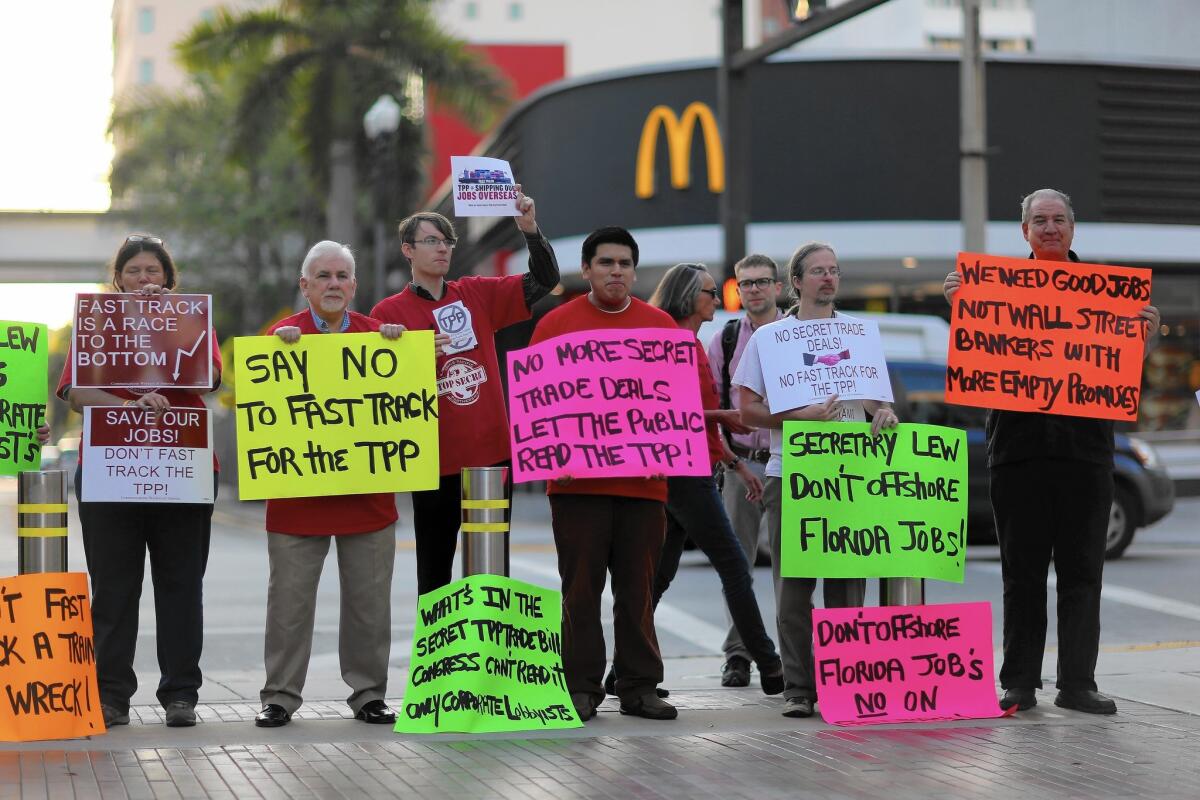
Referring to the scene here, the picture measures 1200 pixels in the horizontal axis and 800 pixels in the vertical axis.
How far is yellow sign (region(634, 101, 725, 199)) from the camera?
25.2m

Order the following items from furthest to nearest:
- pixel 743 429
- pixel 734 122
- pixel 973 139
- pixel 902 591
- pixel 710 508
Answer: pixel 973 139
pixel 734 122
pixel 743 429
pixel 710 508
pixel 902 591

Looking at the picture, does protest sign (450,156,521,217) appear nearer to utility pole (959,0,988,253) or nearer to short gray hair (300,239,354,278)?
short gray hair (300,239,354,278)

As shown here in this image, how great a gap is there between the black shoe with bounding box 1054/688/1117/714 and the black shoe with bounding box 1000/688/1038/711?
17cm

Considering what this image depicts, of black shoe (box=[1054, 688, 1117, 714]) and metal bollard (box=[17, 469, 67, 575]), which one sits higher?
metal bollard (box=[17, 469, 67, 575])

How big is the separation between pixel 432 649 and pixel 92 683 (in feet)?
4.53

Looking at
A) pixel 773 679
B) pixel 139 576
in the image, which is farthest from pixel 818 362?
pixel 139 576

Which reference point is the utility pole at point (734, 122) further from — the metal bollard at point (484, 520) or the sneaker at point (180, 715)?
the sneaker at point (180, 715)

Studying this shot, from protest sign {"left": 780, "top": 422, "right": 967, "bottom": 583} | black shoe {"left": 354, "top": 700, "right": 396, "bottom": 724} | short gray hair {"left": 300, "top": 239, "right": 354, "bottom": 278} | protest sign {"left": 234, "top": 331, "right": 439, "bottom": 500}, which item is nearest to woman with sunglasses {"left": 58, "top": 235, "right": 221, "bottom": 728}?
protest sign {"left": 234, "top": 331, "right": 439, "bottom": 500}

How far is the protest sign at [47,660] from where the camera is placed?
22.0 ft

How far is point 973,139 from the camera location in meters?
18.2

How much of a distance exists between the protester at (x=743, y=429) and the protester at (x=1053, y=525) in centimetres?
102

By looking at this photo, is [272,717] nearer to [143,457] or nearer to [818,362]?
[143,457]

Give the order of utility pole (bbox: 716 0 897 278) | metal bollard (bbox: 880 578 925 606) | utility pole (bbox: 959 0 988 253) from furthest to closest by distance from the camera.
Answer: utility pole (bbox: 959 0 988 253) → utility pole (bbox: 716 0 897 278) → metal bollard (bbox: 880 578 925 606)

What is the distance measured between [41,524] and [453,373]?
1824 mm
